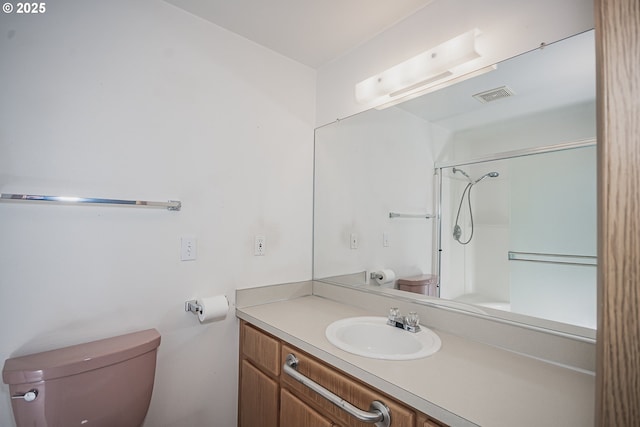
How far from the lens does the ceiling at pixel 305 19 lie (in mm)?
1413

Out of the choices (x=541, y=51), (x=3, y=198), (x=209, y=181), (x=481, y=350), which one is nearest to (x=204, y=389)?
(x=209, y=181)

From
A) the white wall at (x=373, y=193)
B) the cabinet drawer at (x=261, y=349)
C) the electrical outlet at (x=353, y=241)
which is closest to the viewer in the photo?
the cabinet drawer at (x=261, y=349)

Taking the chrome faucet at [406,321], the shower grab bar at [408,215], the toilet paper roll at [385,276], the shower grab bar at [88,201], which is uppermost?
the shower grab bar at [88,201]

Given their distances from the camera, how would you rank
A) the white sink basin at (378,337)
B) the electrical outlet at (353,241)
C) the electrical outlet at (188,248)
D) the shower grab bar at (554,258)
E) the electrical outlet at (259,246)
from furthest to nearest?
the electrical outlet at (353,241) < the electrical outlet at (259,246) < the electrical outlet at (188,248) < the white sink basin at (378,337) < the shower grab bar at (554,258)

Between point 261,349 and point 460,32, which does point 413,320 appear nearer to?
point 261,349

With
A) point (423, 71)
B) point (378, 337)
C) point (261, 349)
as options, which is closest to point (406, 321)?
point (378, 337)

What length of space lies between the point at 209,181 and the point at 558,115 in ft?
5.10

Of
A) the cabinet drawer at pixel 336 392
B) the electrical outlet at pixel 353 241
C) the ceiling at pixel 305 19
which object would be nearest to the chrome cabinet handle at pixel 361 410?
the cabinet drawer at pixel 336 392

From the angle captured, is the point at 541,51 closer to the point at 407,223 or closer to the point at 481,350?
the point at 407,223

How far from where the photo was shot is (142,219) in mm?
1340

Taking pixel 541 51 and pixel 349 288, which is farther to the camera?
pixel 349 288

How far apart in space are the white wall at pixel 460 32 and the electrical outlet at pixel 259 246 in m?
0.90

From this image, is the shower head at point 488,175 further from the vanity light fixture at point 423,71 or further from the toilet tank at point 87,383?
the toilet tank at point 87,383

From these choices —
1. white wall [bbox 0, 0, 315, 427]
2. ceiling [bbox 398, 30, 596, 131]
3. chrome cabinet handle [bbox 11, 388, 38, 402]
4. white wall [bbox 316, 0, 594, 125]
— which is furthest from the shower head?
chrome cabinet handle [bbox 11, 388, 38, 402]
